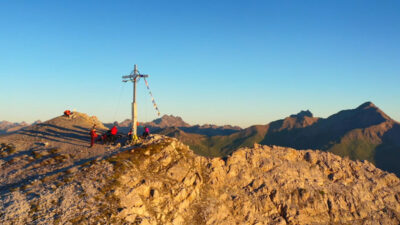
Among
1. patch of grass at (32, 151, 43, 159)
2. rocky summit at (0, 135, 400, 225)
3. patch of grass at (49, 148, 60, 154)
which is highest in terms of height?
patch of grass at (49, 148, 60, 154)

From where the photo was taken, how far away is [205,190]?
2264 inches

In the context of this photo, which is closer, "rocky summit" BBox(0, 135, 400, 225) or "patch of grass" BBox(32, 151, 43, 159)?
"rocky summit" BBox(0, 135, 400, 225)

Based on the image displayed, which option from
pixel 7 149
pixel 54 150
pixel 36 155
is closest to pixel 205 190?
pixel 54 150

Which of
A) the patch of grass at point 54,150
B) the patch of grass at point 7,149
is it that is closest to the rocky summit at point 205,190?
the patch of grass at point 54,150

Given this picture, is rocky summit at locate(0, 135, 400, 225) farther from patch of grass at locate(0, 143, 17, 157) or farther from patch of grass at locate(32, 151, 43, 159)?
patch of grass at locate(0, 143, 17, 157)

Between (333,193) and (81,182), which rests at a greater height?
(81,182)

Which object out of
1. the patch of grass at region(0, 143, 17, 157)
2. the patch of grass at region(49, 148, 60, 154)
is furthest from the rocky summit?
the patch of grass at region(0, 143, 17, 157)

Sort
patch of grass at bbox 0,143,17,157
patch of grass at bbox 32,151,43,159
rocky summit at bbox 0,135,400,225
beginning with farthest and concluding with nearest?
patch of grass at bbox 0,143,17,157 < patch of grass at bbox 32,151,43,159 < rocky summit at bbox 0,135,400,225

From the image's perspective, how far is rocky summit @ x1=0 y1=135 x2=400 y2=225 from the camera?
129 ft

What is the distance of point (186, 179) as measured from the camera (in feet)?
180

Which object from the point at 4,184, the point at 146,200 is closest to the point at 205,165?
the point at 146,200

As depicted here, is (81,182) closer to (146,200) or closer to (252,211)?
(146,200)

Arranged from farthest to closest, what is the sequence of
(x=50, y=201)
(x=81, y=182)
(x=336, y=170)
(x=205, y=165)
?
(x=336, y=170), (x=205, y=165), (x=81, y=182), (x=50, y=201)

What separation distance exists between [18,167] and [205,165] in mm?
35130
